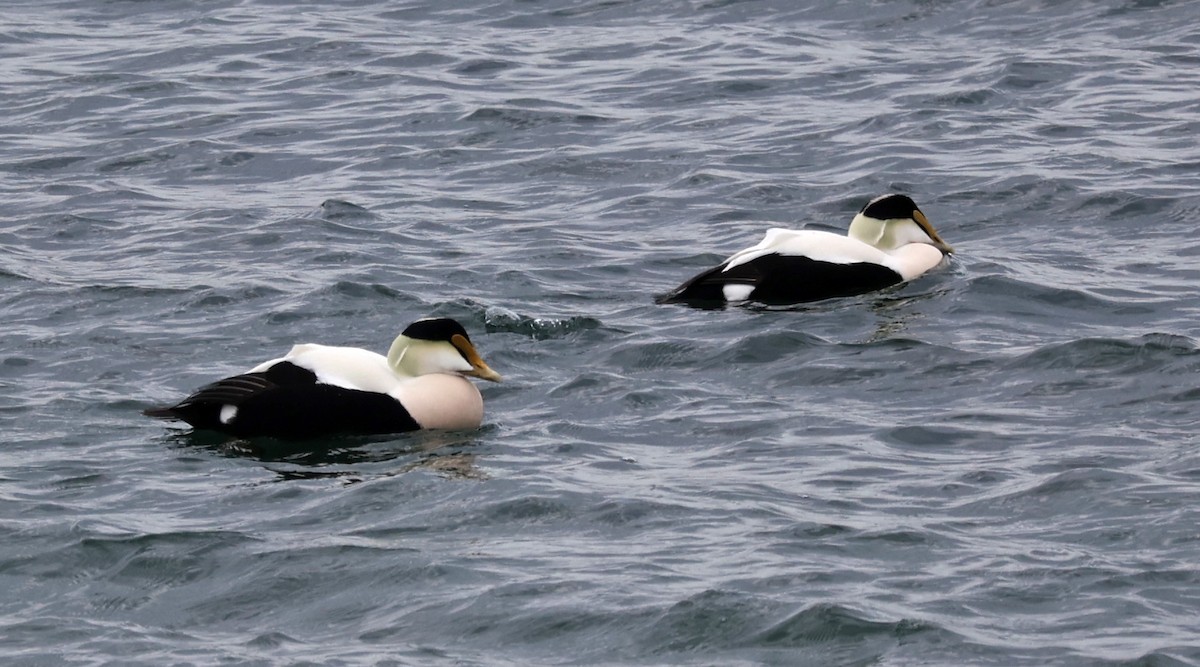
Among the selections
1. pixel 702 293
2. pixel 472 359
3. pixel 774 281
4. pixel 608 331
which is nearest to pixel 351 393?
pixel 472 359

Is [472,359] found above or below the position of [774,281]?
above

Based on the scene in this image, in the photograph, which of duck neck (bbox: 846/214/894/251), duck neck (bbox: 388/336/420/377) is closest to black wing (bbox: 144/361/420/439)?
duck neck (bbox: 388/336/420/377)

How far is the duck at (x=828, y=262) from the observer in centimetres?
1090

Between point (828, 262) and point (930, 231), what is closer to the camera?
point (828, 262)

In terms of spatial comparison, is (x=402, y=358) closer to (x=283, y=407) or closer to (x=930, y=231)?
(x=283, y=407)

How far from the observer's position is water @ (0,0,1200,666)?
684 centimetres

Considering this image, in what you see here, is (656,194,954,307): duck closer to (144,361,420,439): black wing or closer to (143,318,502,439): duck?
(143,318,502,439): duck

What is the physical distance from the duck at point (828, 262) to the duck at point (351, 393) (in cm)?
201

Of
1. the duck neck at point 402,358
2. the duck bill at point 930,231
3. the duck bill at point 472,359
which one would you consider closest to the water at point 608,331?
the duck bill at point 930,231

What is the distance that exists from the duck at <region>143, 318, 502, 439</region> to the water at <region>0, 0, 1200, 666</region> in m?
0.12

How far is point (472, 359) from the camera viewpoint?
920 cm

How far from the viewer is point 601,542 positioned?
7.41 meters

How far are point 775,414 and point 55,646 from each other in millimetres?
3404

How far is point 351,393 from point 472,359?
1.86ft
